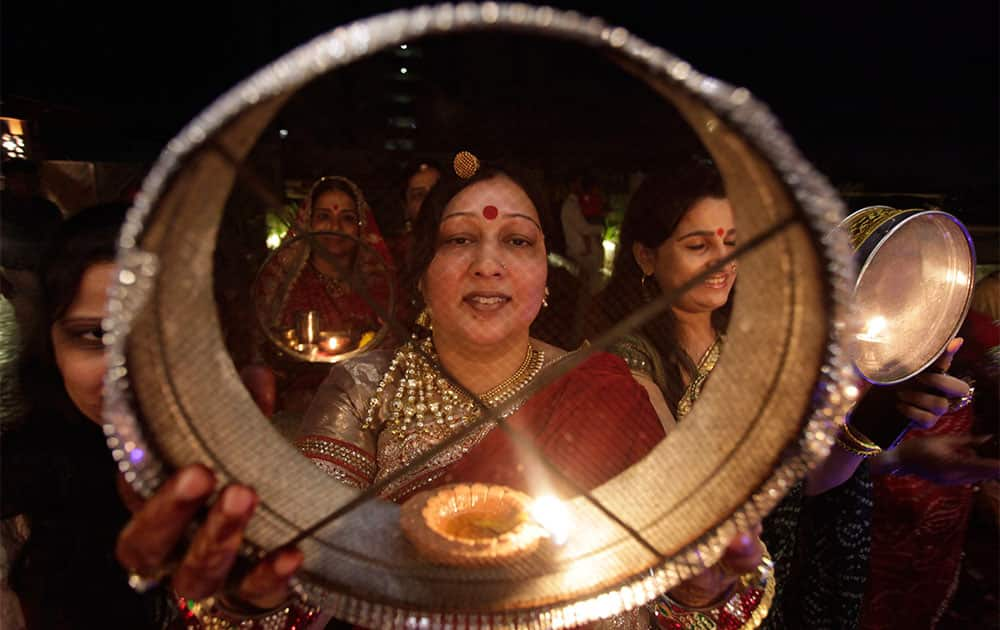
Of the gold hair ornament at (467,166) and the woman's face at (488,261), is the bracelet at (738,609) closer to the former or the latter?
the woman's face at (488,261)

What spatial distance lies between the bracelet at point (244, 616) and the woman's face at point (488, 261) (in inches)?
16.6

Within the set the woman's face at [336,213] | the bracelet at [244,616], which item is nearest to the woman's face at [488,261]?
the bracelet at [244,616]

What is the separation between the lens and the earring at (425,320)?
0.93m

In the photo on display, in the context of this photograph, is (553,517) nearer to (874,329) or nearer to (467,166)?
(467,166)

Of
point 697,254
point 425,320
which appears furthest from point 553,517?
point 697,254

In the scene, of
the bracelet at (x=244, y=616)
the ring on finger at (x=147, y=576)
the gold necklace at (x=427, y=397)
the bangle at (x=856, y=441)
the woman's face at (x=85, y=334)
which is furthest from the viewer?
the bangle at (x=856, y=441)

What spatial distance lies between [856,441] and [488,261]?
754 mm

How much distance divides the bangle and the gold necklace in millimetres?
572

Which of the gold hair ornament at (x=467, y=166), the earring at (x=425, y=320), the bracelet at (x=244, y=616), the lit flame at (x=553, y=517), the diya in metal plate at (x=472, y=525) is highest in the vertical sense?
the gold hair ornament at (x=467, y=166)

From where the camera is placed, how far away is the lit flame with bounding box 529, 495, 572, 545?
0.57 metres

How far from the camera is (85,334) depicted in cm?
71

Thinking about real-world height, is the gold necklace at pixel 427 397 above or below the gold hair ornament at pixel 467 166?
below

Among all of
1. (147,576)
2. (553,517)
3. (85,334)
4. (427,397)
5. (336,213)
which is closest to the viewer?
(147,576)

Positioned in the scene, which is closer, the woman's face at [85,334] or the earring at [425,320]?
the woman's face at [85,334]
